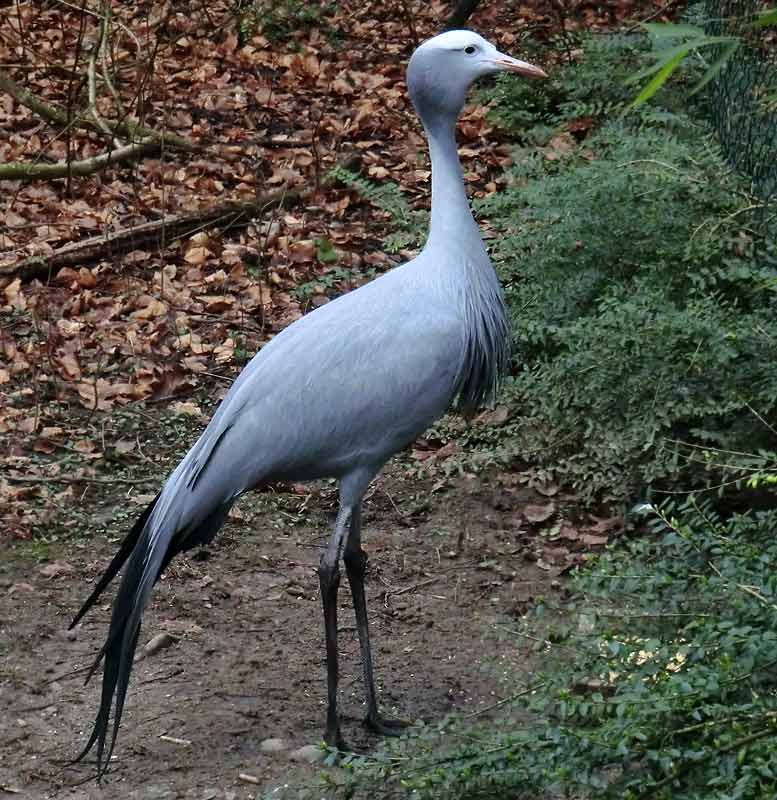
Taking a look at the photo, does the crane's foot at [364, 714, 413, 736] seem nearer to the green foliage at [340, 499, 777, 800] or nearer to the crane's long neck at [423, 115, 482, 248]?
the green foliage at [340, 499, 777, 800]

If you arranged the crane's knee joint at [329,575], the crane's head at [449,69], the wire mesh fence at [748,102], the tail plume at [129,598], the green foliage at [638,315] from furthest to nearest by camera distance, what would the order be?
the wire mesh fence at [748,102] < the green foliage at [638,315] < the crane's head at [449,69] < the crane's knee joint at [329,575] < the tail plume at [129,598]

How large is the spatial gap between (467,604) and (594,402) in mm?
919

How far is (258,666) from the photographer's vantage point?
14.6ft

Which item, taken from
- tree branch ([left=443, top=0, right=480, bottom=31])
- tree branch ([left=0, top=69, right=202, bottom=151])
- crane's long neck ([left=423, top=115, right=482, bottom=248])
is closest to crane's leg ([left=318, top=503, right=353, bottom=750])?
crane's long neck ([left=423, top=115, right=482, bottom=248])

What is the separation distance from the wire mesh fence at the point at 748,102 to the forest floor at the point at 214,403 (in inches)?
57.8

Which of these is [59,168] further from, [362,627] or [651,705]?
[651,705]

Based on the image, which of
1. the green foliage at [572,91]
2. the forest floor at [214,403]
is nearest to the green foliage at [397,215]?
the forest floor at [214,403]

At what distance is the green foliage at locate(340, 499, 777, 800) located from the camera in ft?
A: 9.17

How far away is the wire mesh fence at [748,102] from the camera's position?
18.5 feet

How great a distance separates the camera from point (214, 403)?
609 cm

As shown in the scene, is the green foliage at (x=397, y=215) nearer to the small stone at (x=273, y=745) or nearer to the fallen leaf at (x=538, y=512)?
the fallen leaf at (x=538, y=512)

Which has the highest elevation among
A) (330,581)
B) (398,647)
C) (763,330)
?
(763,330)

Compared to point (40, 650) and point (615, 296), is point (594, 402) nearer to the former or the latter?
point (615, 296)

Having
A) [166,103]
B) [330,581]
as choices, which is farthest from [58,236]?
[330,581]
